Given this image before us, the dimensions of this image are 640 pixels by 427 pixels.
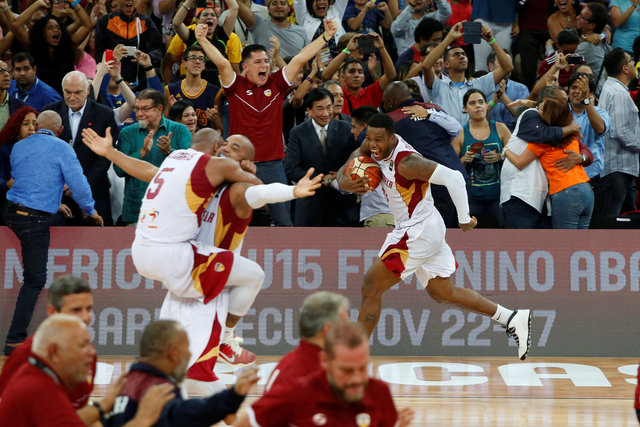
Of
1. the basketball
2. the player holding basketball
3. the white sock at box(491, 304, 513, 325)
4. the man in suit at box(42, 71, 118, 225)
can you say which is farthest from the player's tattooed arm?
the man in suit at box(42, 71, 118, 225)

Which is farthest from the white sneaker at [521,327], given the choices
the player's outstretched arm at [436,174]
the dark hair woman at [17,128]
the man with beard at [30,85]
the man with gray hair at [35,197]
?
the man with beard at [30,85]

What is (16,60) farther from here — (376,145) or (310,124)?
(376,145)

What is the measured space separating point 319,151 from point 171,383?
617 centimetres

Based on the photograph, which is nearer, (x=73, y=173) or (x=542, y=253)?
(x=73, y=173)

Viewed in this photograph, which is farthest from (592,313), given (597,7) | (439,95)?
(597,7)

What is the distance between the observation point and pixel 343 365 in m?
4.29

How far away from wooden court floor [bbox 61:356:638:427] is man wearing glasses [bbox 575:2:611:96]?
4.24 m

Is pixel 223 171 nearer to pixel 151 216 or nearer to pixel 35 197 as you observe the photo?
pixel 151 216

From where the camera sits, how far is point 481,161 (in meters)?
10.8

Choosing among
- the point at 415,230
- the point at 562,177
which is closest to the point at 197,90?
the point at 415,230

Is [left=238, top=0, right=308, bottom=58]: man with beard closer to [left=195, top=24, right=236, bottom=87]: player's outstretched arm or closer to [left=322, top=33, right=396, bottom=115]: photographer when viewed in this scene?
[left=322, top=33, right=396, bottom=115]: photographer

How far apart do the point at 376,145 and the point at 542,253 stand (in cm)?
289

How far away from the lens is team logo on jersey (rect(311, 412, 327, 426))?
4398 millimetres

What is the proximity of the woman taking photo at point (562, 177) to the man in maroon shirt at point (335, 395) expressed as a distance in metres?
6.32
